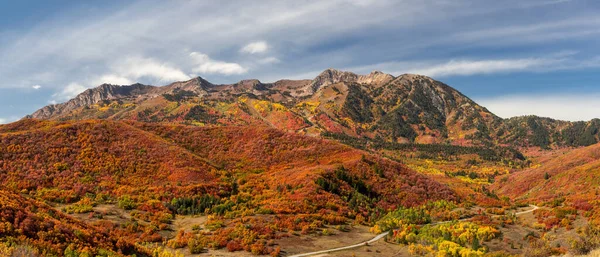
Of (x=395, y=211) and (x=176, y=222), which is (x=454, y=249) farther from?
(x=176, y=222)

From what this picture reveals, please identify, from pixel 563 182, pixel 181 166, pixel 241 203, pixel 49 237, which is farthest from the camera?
pixel 563 182

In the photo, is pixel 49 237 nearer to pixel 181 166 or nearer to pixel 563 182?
pixel 181 166

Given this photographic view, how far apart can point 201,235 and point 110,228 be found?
31.1 ft

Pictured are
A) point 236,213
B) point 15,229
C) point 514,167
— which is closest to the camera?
point 15,229

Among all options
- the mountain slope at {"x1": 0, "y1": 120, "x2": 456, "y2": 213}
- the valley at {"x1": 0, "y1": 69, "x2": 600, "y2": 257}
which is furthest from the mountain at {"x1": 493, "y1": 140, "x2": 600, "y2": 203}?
the mountain slope at {"x1": 0, "y1": 120, "x2": 456, "y2": 213}

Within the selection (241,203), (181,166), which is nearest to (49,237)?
(241,203)

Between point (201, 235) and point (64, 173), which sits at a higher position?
point (64, 173)

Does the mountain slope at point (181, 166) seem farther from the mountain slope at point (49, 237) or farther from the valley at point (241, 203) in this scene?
the mountain slope at point (49, 237)

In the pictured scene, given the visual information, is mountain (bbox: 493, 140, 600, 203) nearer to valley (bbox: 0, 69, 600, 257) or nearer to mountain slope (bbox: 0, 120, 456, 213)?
valley (bbox: 0, 69, 600, 257)

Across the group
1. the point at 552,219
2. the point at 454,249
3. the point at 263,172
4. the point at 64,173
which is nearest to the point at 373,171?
the point at 263,172

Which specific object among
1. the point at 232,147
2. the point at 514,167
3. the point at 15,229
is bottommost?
the point at 514,167

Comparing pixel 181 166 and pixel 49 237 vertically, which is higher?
pixel 181 166

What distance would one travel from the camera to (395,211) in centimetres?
4634

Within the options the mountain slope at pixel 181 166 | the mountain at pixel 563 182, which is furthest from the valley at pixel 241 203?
the mountain at pixel 563 182
